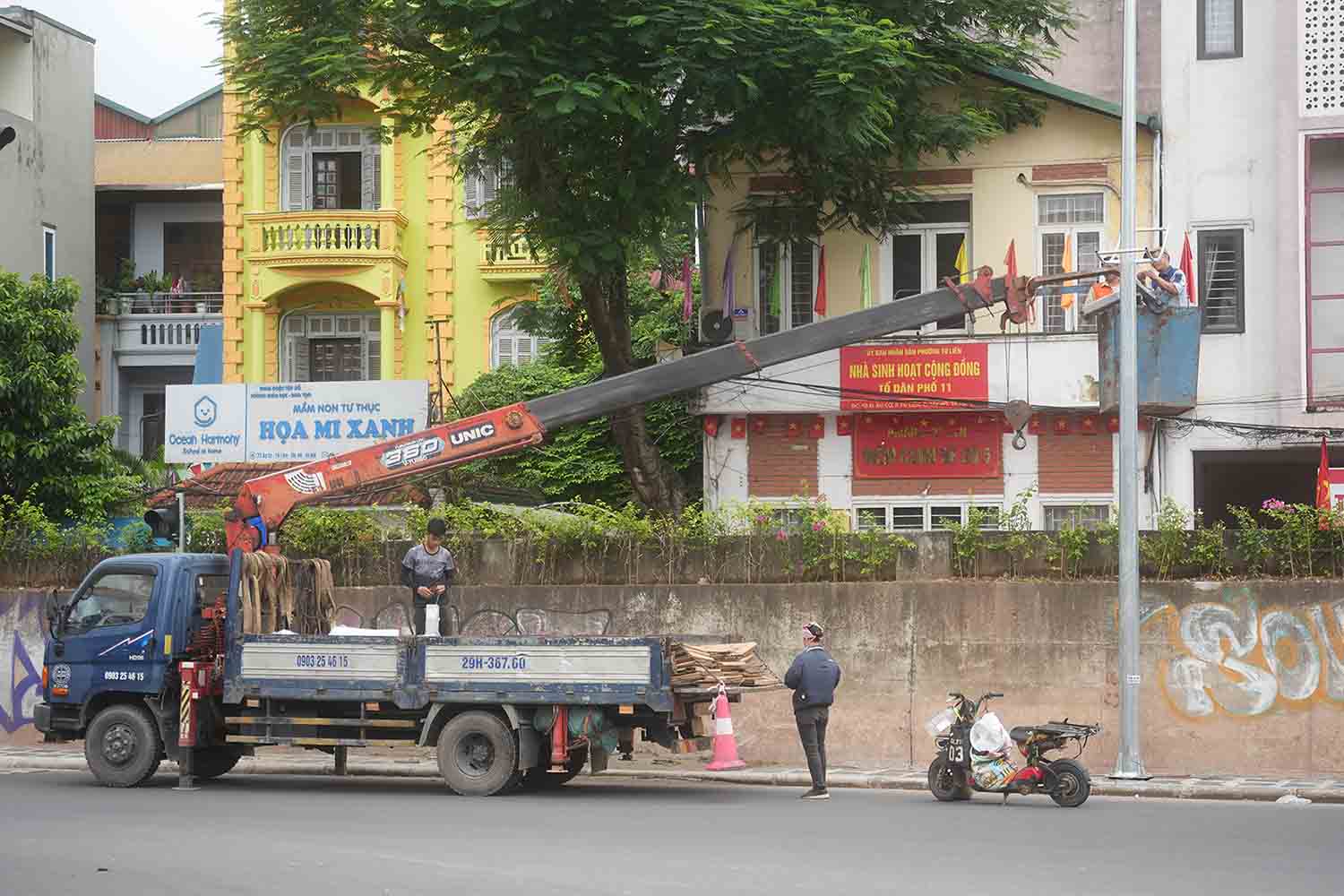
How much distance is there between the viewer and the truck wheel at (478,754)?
16.1m

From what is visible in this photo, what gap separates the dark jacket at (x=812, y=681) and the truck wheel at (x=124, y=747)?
639 cm

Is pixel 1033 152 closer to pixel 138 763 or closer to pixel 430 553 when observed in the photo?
pixel 430 553

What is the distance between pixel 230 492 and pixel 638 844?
61.3ft

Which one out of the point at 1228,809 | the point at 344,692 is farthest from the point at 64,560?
the point at 1228,809

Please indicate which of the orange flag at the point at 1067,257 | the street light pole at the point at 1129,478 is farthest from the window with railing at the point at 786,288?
the street light pole at the point at 1129,478

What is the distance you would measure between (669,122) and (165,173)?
21.0 metres

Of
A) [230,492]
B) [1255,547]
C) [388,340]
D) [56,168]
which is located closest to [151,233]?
[56,168]

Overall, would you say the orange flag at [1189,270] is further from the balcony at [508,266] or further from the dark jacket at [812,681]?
the balcony at [508,266]

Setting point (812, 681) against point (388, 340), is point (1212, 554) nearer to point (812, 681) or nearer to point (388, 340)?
point (812, 681)

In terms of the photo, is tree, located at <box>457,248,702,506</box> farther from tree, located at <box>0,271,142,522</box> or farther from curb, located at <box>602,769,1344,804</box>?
curb, located at <box>602,769,1344,804</box>

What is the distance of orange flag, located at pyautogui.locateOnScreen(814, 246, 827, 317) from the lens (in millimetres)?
26922

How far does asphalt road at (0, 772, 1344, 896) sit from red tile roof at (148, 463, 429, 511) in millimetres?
10878

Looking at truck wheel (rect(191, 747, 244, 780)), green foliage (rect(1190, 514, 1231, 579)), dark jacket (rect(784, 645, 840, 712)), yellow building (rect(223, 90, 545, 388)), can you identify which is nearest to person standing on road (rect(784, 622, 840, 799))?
dark jacket (rect(784, 645, 840, 712))

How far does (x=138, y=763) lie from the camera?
674 inches
